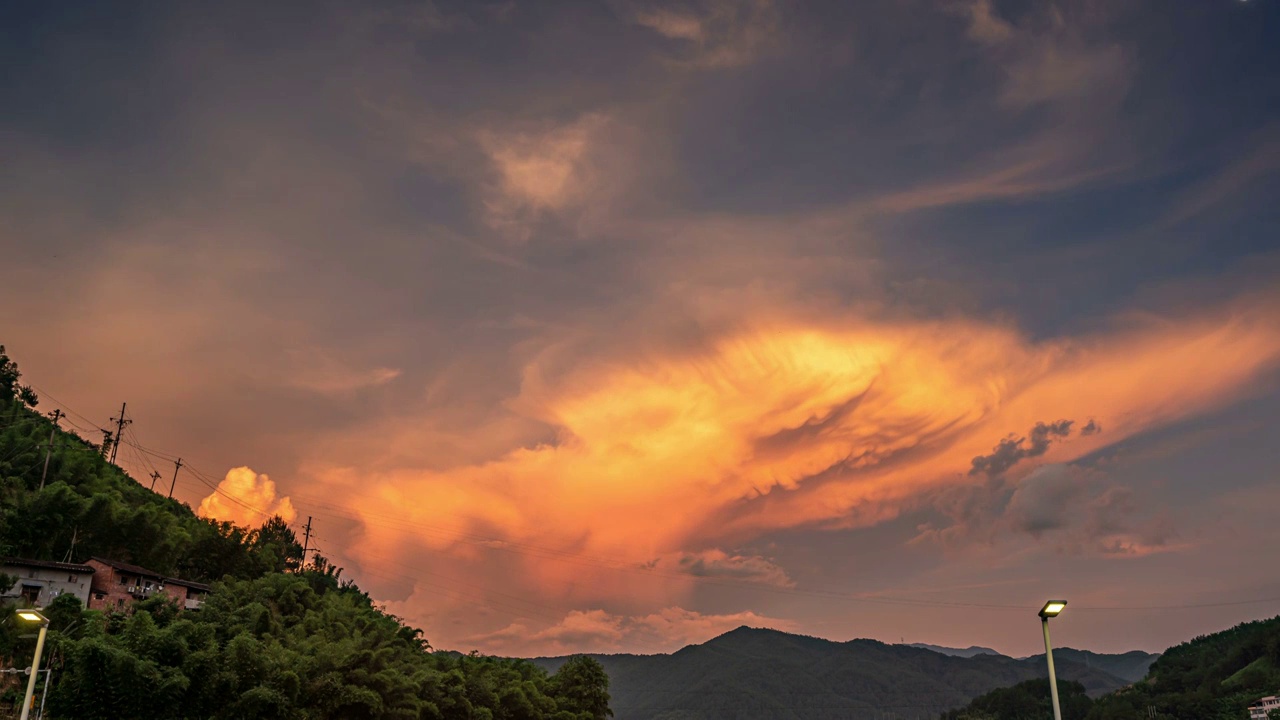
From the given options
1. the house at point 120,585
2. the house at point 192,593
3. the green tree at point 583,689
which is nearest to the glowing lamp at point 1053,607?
the house at point 120,585

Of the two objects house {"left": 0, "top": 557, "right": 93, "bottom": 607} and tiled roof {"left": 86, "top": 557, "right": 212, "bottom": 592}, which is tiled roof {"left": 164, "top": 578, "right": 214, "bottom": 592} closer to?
tiled roof {"left": 86, "top": 557, "right": 212, "bottom": 592}

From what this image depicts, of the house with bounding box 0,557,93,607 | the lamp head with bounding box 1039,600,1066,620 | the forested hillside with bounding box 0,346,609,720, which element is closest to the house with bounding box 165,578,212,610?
the forested hillside with bounding box 0,346,609,720

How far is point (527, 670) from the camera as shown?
103 meters

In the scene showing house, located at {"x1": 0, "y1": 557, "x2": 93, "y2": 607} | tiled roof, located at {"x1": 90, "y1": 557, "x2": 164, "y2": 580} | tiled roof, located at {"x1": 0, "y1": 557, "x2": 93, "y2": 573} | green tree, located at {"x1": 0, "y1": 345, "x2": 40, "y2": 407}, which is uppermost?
green tree, located at {"x1": 0, "y1": 345, "x2": 40, "y2": 407}

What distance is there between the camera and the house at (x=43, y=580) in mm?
58156

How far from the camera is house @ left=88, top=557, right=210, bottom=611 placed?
62.5 metres

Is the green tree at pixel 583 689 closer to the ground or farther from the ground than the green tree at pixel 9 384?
closer to the ground

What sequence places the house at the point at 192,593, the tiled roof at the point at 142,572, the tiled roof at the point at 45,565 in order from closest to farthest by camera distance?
1. the tiled roof at the point at 45,565
2. the tiled roof at the point at 142,572
3. the house at the point at 192,593

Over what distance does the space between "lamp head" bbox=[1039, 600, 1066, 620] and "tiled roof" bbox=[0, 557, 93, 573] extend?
202ft

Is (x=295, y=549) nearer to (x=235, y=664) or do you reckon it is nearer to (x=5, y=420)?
(x=5, y=420)

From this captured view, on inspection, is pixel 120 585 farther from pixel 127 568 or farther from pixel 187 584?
pixel 187 584

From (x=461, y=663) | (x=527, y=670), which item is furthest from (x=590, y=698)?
(x=461, y=663)

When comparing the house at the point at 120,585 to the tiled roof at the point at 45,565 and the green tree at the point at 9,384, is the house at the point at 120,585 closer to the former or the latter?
the tiled roof at the point at 45,565

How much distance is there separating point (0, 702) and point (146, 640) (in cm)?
851
